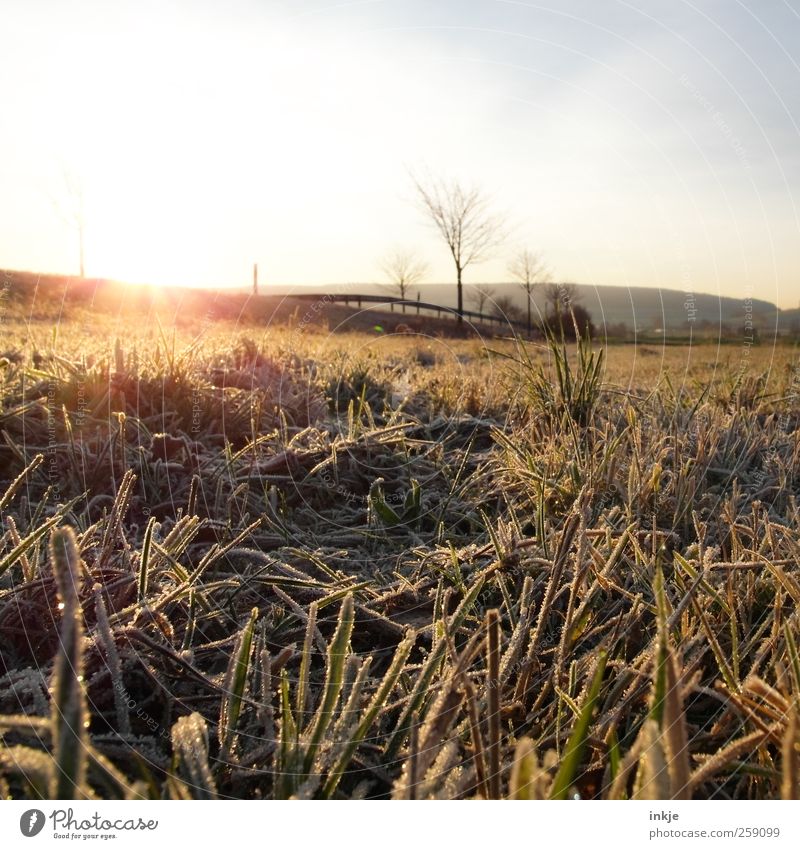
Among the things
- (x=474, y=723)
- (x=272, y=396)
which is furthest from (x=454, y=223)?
(x=474, y=723)

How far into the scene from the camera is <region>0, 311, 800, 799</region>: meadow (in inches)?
34.4

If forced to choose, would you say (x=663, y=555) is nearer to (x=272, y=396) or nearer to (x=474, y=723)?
(x=474, y=723)

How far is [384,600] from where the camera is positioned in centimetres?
153

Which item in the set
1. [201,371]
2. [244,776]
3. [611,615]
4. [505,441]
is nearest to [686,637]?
[611,615]

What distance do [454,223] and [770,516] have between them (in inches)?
56.2

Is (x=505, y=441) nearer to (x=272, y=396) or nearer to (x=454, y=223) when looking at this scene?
(x=454, y=223)

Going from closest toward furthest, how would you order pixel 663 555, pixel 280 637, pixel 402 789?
pixel 402 789
pixel 280 637
pixel 663 555

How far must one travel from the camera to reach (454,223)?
2.49 m

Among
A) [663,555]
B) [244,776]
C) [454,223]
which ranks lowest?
[244,776]

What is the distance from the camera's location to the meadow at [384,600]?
2.87ft

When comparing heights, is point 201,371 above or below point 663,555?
above

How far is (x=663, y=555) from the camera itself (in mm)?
1659

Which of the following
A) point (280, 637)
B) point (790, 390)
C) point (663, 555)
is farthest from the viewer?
point (790, 390)
